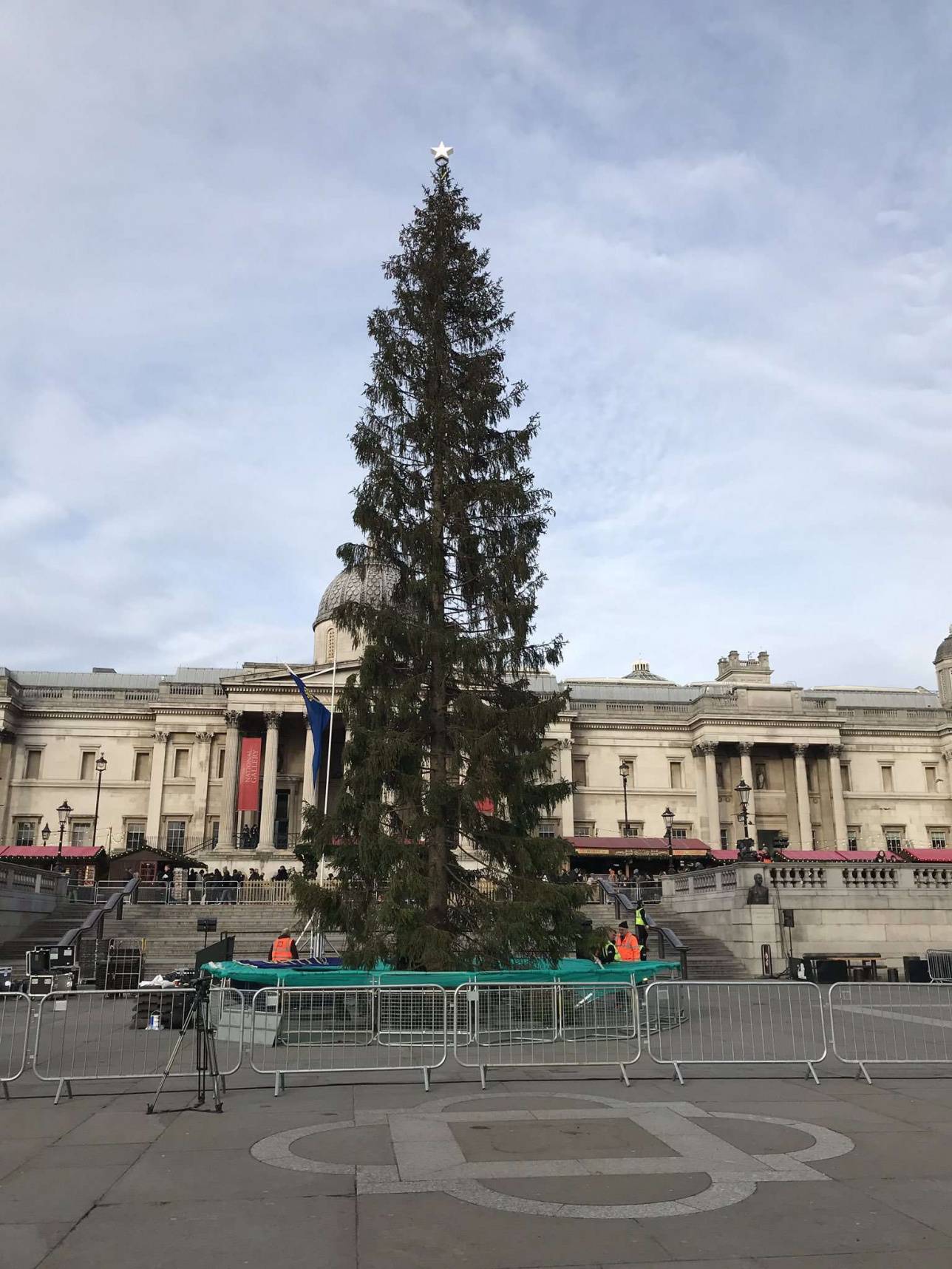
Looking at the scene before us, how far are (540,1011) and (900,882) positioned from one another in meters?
24.8

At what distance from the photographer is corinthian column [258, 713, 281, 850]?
210ft

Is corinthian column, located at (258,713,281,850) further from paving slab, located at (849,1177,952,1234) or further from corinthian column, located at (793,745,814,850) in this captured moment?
paving slab, located at (849,1177,952,1234)

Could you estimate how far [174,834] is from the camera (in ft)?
225

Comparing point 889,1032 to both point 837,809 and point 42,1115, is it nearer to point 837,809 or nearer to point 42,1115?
point 42,1115

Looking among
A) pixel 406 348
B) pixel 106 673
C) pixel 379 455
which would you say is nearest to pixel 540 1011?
pixel 379 455

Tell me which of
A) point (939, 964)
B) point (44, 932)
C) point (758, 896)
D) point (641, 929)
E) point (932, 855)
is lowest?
point (939, 964)

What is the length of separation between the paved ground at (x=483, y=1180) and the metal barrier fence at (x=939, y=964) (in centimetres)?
1854

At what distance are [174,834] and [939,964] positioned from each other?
50429mm

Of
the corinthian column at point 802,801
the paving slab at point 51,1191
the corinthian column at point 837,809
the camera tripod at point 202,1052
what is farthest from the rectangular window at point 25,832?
the paving slab at point 51,1191

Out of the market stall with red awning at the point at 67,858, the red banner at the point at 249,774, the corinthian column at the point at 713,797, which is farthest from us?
the corinthian column at the point at 713,797

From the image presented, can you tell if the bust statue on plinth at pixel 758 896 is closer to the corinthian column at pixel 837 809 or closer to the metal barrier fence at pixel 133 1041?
the metal barrier fence at pixel 133 1041

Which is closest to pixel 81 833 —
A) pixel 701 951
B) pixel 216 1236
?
pixel 701 951

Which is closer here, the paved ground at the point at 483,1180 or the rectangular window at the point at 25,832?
the paved ground at the point at 483,1180

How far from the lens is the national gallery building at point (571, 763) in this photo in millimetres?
66875
